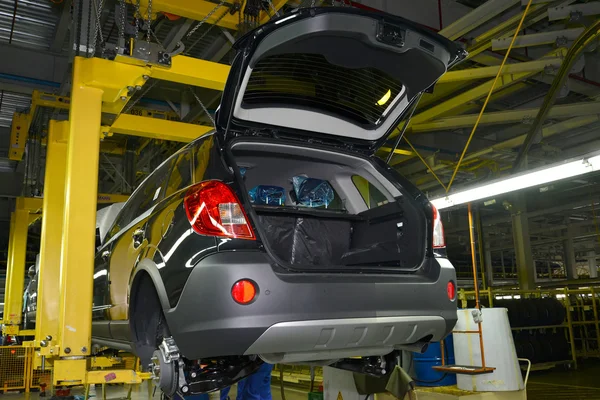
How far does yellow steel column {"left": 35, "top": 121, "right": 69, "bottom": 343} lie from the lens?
212 inches

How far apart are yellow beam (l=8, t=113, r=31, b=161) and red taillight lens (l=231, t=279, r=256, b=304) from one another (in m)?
6.76

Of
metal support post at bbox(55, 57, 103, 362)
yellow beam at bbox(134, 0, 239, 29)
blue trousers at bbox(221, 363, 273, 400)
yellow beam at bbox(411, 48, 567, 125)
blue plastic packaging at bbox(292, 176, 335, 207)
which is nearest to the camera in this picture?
blue plastic packaging at bbox(292, 176, 335, 207)

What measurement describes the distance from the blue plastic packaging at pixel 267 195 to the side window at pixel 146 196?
1.69 ft

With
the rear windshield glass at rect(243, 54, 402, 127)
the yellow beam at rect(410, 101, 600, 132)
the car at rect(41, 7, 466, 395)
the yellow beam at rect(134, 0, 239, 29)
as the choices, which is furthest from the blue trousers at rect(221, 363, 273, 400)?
the yellow beam at rect(410, 101, 600, 132)

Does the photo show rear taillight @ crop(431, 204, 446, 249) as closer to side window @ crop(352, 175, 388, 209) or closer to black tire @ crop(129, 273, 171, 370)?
side window @ crop(352, 175, 388, 209)

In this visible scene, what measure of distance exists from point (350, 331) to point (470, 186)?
9.73 feet

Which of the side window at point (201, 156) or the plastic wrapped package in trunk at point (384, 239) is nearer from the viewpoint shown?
the side window at point (201, 156)

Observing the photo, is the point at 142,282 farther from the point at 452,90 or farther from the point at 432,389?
the point at 452,90

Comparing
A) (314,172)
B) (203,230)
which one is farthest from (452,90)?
(203,230)

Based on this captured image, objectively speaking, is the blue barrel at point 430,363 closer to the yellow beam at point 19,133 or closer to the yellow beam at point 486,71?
the yellow beam at point 486,71

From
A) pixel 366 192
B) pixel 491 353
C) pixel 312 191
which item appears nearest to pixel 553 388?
pixel 491 353

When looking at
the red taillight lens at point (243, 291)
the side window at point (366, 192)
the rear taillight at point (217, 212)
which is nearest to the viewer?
the red taillight lens at point (243, 291)

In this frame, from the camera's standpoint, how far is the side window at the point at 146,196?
3.01 meters

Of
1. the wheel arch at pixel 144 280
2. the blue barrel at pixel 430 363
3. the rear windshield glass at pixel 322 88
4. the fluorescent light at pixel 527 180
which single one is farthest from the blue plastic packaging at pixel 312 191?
the blue barrel at pixel 430 363
